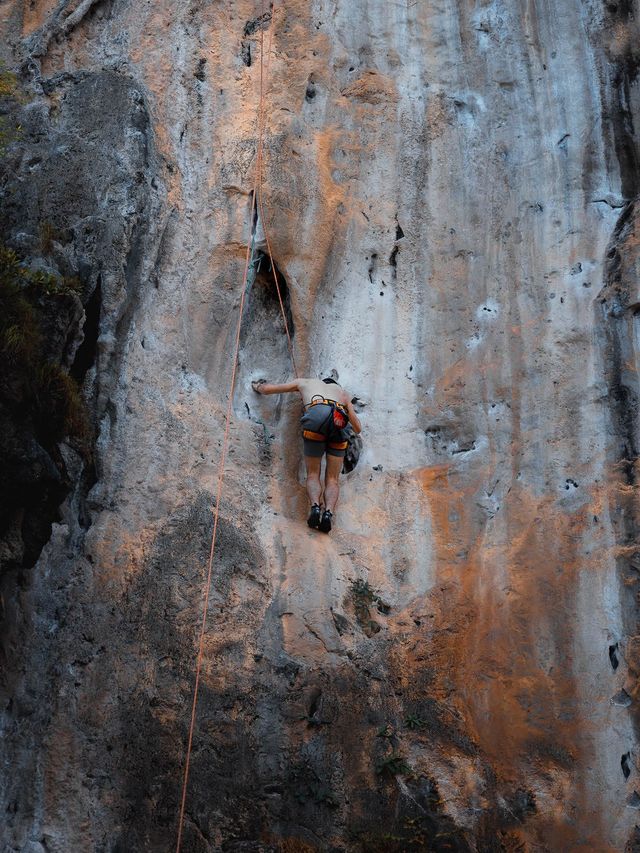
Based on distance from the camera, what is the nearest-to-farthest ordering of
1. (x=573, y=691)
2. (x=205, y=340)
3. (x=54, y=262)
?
(x=573, y=691), (x=54, y=262), (x=205, y=340)

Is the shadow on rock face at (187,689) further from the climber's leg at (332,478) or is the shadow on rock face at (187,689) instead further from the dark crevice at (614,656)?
the dark crevice at (614,656)

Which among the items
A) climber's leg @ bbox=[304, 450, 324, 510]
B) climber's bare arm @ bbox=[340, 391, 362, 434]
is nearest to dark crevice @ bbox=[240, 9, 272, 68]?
climber's bare arm @ bbox=[340, 391, 362, 434]

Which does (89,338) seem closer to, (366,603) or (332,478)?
(332,478)

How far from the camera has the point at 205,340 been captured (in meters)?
8.58

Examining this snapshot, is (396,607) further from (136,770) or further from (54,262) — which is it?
(54,262)

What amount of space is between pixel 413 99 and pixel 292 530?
167 inches

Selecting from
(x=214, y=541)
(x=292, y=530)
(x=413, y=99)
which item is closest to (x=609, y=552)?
(x=292, y=530)

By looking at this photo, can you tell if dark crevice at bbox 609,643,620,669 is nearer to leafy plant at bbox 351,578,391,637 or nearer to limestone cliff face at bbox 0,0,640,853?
limestone cliff face at bbox 0,0,640,853

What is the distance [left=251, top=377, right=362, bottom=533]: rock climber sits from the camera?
8.17m

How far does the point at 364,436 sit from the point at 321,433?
0.65 m

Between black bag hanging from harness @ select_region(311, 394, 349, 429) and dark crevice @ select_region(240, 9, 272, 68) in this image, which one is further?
dark crevice @ select_region(240, 9, 272, 68)

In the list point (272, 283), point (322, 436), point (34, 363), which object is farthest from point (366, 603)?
point (34, 363)

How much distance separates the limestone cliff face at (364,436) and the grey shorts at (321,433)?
12.8 inches

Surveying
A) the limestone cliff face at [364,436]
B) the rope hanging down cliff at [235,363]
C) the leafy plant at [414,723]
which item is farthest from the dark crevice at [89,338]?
the leafy plant at [414,723]
